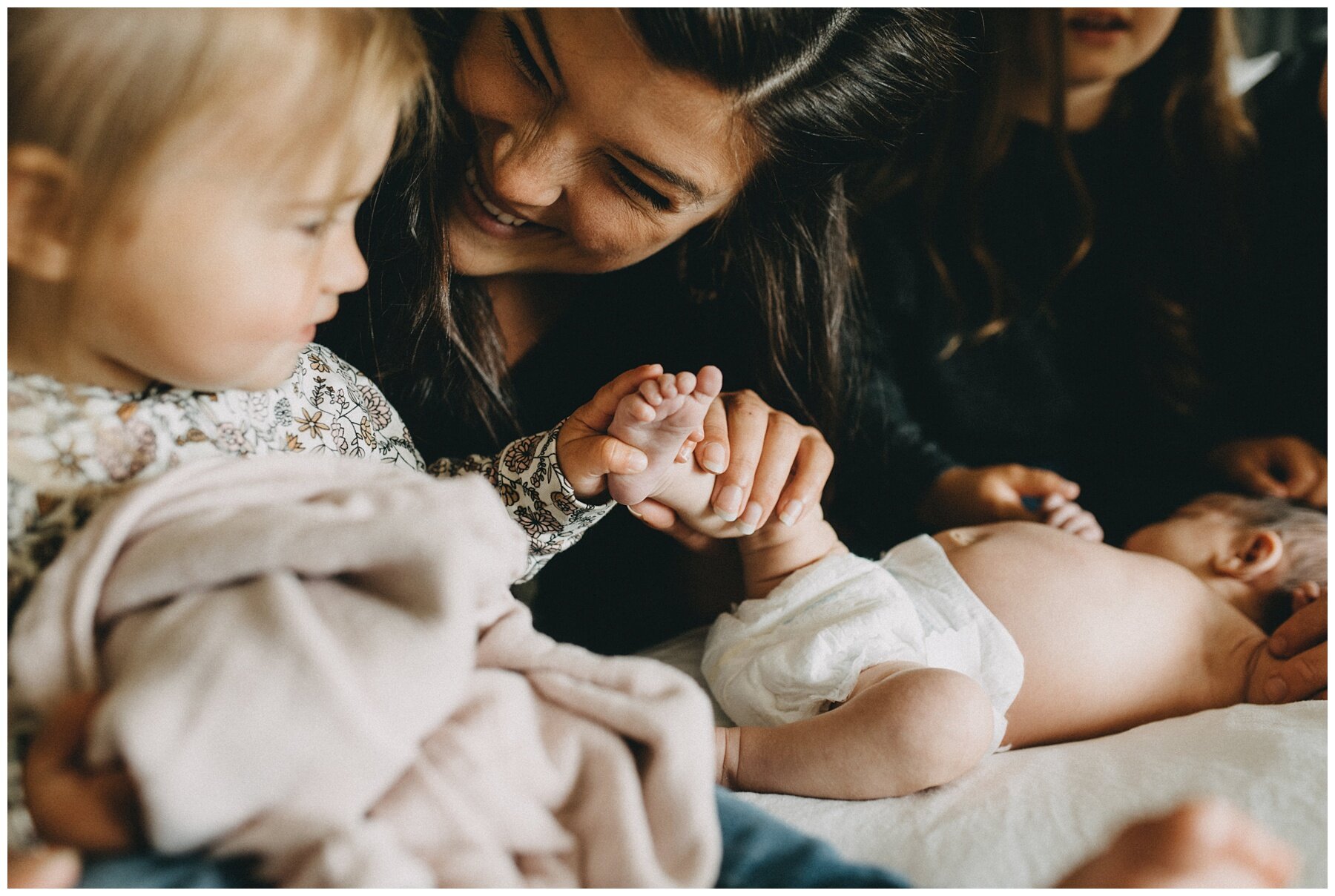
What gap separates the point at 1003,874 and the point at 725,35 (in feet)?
1.94

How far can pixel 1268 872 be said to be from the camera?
503 mm

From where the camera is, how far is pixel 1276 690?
2.77ft

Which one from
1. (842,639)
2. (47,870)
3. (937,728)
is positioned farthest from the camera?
(842,639)

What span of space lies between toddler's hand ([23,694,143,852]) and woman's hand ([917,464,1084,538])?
0.93 m

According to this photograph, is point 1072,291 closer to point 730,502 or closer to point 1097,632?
point 1097,632

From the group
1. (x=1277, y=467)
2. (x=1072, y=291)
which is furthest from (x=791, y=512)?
(x=1277, y=467)

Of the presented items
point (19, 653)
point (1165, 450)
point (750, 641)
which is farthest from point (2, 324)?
point (1165, 450)

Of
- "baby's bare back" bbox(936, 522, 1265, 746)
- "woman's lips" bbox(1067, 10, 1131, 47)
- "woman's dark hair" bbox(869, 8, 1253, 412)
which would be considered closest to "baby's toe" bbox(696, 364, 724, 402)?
"baby's bare back" bbox(936, 522, 1265, 746)

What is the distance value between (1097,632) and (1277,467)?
569 millimetres

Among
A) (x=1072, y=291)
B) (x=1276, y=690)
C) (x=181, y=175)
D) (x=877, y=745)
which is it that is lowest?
(x=1276, y=690)

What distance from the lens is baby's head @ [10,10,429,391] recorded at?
51 centimetres

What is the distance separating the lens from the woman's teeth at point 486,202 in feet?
2.63

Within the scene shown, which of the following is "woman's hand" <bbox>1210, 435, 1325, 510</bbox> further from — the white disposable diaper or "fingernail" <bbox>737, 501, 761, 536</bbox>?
"fingernail" <bbox>737, 501, 761, 536</bbox>

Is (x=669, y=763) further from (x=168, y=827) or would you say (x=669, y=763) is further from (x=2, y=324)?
(x=2, y=324)
